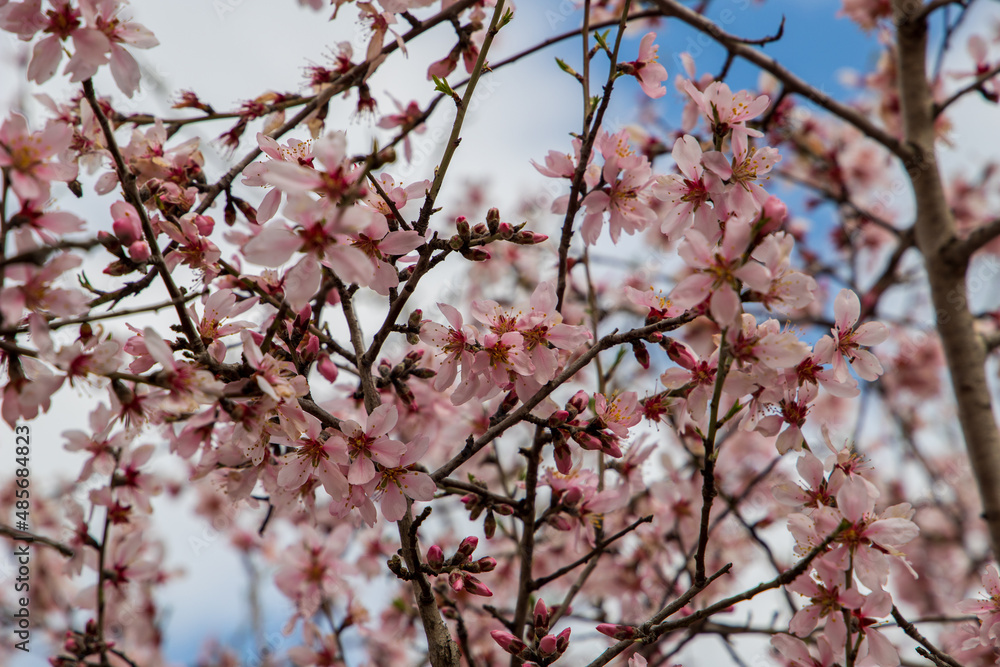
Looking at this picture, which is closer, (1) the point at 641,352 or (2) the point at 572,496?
(1) the point at 641,352

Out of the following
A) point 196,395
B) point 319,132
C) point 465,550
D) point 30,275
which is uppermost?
point 319,132

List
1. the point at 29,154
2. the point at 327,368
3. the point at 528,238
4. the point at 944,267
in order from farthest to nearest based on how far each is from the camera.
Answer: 1. the point at 944,267
2. the point at 327,368
3. the point at 528,238
4. the point at 29,154

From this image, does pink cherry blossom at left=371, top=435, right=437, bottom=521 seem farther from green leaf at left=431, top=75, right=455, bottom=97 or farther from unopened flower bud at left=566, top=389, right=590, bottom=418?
green leaf at left=431, top=75, right=455, bottom=97

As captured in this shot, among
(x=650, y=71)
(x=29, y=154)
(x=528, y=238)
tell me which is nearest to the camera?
(x=29, y=154)

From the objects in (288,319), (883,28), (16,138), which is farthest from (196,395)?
(883,28)

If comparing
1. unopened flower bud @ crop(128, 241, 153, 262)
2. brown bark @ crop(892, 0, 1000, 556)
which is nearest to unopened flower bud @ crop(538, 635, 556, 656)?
unopened flower bud @ crop(128, 241, 153, 262)

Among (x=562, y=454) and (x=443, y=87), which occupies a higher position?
(x=443, y=87)

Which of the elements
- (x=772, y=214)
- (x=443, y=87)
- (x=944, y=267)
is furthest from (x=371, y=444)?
(x=944, y=267)

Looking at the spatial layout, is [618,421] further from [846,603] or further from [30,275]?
[30,275]

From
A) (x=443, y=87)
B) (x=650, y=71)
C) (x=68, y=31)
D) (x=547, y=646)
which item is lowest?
(x=547, y=646)

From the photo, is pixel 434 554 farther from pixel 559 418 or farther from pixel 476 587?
pixel 559 418

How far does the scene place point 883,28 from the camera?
379cm

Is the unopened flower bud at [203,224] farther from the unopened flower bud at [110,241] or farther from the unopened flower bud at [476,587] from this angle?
the unopened flower bud at [476,587]

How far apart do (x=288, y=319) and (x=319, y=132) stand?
0.69m
